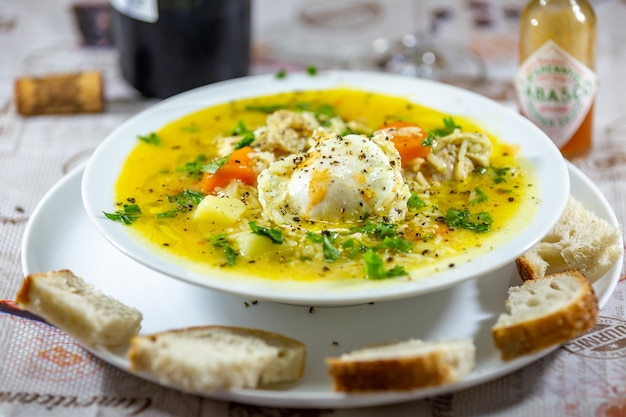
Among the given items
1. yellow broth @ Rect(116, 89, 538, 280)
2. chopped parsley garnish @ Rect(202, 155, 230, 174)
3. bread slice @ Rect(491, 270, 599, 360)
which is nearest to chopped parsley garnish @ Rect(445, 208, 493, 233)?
yellow broth @ Rect(116, 89, 538, 280)

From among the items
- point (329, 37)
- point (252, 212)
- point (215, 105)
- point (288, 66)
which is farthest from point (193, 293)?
point (329, 37)

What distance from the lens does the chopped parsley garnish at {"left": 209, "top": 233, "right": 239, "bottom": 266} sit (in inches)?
126

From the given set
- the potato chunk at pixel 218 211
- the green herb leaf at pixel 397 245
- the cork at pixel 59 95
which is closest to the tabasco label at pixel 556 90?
the green herb leaf at pixel 397 245

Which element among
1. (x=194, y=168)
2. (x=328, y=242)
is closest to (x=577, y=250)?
(x=328, y=242)

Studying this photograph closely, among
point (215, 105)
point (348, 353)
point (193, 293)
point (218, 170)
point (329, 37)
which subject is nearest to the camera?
point (348, 353)

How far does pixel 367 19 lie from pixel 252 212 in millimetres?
3751

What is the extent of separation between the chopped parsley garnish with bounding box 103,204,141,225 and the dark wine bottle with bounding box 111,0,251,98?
6.75ft

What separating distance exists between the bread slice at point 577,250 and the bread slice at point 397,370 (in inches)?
31.0

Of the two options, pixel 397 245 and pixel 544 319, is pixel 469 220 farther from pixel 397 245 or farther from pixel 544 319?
pixel 544 319

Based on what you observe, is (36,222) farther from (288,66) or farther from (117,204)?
(288,66)

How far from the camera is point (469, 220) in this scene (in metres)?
3.44

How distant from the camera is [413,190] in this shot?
3680mm

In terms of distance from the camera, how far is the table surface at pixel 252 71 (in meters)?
2.99

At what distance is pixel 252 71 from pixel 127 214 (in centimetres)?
286
